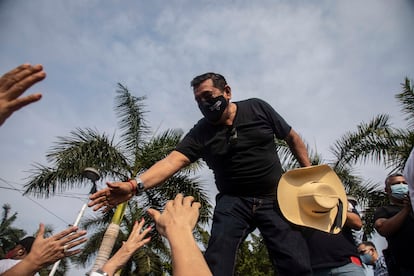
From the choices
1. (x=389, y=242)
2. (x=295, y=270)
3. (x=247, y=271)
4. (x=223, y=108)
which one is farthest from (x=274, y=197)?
(x=247, y=271)

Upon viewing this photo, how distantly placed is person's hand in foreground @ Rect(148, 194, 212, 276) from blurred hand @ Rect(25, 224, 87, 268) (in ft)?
5.32

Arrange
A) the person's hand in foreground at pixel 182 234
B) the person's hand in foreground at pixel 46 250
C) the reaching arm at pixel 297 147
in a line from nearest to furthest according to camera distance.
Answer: the person's hand in foreground at pixel 182 234, the person's hand in foreground at pixel 46 250, the reaching arm at pixel 297 147

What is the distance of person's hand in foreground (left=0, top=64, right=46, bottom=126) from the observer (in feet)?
5.10

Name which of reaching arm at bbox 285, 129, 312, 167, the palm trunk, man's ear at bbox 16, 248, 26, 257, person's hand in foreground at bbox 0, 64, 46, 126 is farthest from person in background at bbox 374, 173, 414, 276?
the palm trunk

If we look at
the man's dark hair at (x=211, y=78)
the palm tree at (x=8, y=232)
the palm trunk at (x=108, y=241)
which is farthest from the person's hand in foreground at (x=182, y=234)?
the palm tree at (x=8, y=232)

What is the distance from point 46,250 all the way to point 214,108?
1643 millimetres

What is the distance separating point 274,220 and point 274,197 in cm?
20

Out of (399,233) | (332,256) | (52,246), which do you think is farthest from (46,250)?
(399,233)

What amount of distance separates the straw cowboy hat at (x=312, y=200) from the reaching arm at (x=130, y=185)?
781 millimetres

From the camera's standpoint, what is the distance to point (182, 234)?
1.27 meters

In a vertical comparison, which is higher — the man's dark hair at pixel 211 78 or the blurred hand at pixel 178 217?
the man's dark hair at pixel 211 78

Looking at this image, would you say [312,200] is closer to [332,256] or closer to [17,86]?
[332,256]

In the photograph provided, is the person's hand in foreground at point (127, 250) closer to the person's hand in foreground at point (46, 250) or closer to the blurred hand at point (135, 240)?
the blurred hand at point (135, 240)

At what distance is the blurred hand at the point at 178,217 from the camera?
129 cm
